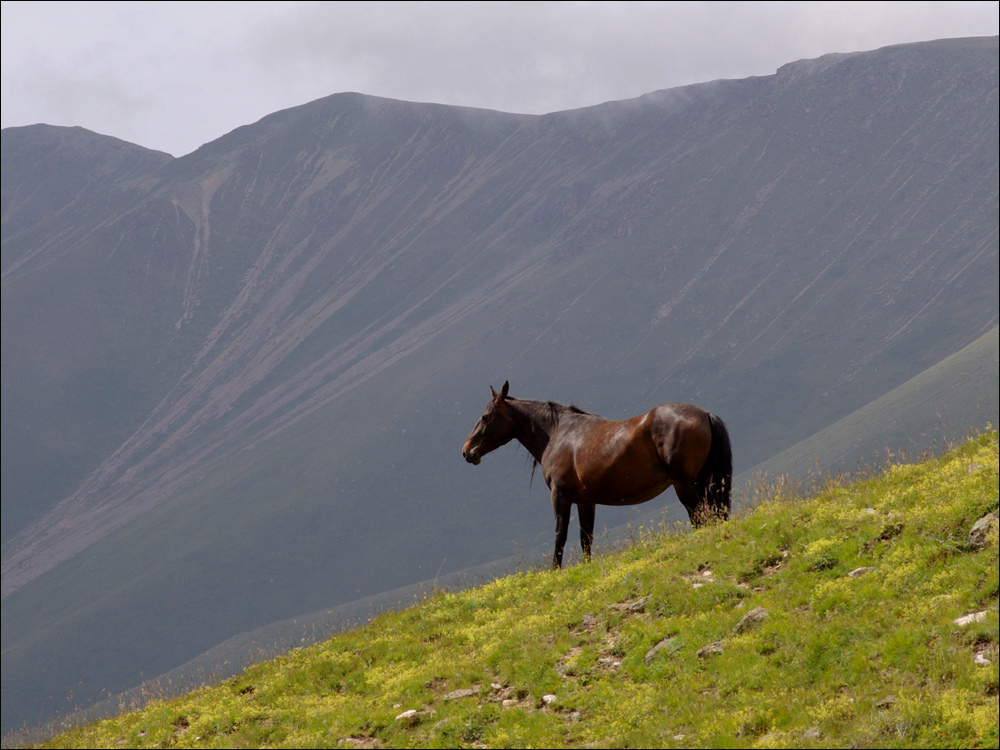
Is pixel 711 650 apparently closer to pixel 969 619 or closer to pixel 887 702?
pixel 887 702

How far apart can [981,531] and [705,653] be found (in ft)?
11.1

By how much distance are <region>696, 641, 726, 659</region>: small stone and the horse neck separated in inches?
335

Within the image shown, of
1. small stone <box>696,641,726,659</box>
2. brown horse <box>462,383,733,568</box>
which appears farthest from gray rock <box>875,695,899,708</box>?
brown horse <box>462,383,733,568</box>

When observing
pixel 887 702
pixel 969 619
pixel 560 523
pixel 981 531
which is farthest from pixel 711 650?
pixel 560 523

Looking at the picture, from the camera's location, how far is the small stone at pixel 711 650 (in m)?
10.2

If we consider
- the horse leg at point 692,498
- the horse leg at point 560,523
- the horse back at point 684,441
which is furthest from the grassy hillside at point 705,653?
the horse leg at point 560,523

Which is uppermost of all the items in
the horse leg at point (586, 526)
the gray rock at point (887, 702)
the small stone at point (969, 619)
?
the horse leg at point (586, 526)

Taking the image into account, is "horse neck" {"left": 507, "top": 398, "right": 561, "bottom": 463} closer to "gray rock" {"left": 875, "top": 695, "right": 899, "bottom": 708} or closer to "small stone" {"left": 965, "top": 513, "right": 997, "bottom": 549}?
"small stone" {"left": 965, "top": 513, "right": 997, "bottom": 549}

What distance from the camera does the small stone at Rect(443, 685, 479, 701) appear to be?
36.9 ft

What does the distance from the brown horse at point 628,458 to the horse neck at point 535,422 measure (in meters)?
0.02

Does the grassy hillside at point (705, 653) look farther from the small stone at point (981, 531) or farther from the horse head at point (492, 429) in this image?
the horse head at point (492, 429)

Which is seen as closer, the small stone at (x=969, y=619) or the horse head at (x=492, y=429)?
the small stone at (x=969, y=619)

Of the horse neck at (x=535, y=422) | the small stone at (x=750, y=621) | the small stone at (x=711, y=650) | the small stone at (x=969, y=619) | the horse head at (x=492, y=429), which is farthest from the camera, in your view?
the horse head at (x=492, y=429)

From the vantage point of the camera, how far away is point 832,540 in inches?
452
